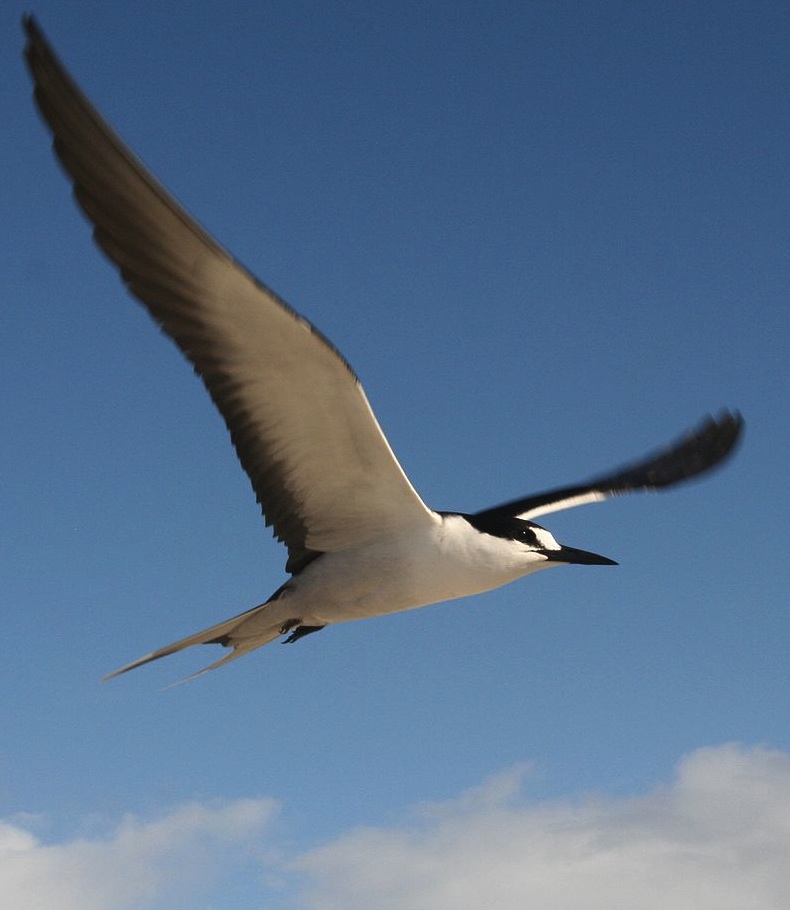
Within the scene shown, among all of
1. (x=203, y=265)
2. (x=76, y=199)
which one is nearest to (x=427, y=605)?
(x=203, y=265)

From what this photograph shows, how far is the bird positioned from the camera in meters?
4.92

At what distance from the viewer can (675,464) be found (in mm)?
9656

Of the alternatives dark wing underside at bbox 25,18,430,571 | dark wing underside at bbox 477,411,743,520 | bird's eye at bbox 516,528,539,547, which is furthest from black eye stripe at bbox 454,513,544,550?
dark wing underside at bbox 477,411,743,520

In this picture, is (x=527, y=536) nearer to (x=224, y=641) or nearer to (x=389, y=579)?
(x=389, y=579)

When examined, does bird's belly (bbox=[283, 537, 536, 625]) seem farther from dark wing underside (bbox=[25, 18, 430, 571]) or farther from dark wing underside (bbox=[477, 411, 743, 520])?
dark wing underside (bbox=[477, 411, 743, 520])

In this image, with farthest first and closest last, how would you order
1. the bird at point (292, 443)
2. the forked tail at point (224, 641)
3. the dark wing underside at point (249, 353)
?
the forked tail at point (224, 641)
the bird at point (292, 443)
the dark wing underside at point (249, 353)

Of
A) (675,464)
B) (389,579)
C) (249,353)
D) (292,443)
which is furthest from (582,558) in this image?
(675,464)

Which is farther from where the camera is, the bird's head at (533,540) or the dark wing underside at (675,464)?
the dark wing underside at (675,464)

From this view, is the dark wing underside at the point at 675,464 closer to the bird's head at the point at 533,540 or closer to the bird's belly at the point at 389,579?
the bird's head at the point at 533,540

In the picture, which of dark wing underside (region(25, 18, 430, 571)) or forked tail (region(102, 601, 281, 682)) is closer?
dark wing underside (region(25, 18, 430, 571))

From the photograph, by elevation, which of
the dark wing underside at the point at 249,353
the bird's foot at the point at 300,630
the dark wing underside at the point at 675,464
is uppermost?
the dark wing underside at the point at 675,464

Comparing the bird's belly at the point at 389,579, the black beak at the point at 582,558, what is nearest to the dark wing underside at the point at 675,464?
the black beak at the point at 582,558

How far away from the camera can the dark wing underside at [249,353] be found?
4633 mm

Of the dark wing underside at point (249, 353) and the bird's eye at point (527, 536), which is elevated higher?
the dark wing underside at point (249, 353)
